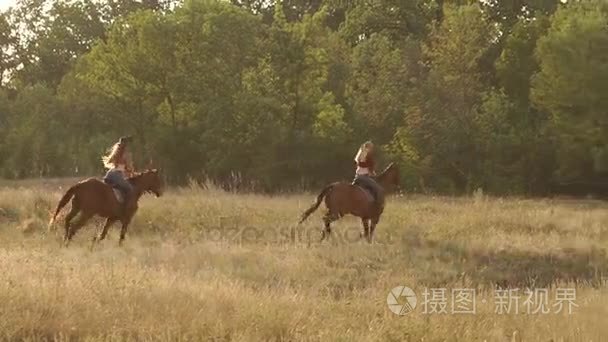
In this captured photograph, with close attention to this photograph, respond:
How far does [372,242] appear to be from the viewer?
14.4 meters

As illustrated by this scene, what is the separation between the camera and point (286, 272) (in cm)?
1114

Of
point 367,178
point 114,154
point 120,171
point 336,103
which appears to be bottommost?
point 367,178

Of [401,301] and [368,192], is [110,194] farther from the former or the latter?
[401,301]

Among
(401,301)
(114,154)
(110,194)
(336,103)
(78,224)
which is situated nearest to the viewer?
(401,301)

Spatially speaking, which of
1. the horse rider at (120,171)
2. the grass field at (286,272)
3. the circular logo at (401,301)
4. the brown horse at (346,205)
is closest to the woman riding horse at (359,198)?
the brown horse at (346,205)

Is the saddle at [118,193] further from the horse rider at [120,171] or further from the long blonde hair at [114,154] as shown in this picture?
the long blonde hair at [114,154]

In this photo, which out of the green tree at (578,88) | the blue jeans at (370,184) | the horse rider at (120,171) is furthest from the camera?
the green tree at (578,88)

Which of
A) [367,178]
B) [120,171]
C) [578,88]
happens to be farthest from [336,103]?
[120,171]

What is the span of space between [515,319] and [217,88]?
26230mm

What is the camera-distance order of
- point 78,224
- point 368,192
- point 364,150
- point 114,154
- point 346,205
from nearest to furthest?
1. point 78,224
2. point 114,154
3. point 364,150
4. point 346,205
5. point 368,192

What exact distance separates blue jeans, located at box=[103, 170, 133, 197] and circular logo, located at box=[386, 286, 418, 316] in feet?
24.6

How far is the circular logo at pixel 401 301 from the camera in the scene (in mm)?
7694

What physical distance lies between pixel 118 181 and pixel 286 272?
207 inches

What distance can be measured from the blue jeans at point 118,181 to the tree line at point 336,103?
15.1 m
